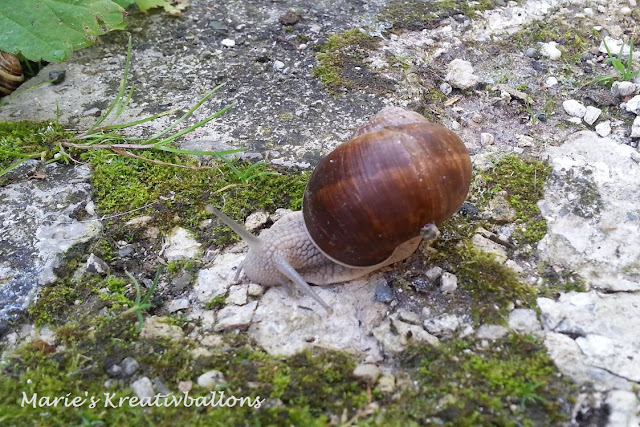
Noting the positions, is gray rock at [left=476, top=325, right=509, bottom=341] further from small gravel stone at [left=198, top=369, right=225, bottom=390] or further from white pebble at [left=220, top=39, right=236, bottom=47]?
white pebble at [left=220, top=39, right=236, bottom=47]

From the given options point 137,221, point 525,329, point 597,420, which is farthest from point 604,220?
point 137,221

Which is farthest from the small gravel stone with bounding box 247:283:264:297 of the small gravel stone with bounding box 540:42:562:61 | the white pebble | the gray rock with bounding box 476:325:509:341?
the small gravel stone with bounding box 540:42:562:61

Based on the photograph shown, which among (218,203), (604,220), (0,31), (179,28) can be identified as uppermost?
(0,31)

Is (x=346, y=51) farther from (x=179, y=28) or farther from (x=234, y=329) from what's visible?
(x=234, y=329)

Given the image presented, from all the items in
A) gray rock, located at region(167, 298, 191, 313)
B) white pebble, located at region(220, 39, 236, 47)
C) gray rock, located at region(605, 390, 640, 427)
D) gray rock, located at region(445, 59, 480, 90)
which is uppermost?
white pebble, located at region(220, 39, 236, 47)

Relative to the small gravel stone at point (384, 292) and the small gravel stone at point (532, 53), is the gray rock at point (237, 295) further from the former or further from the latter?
the small gravel stone at point (532, 53)

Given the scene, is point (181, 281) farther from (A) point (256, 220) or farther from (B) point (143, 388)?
(B) point (143, 388)
